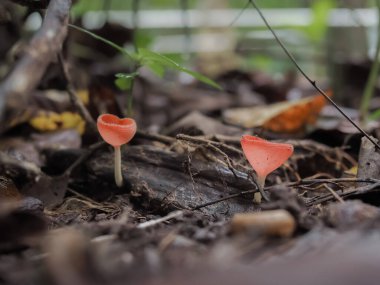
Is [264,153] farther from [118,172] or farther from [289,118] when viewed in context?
[289,118]

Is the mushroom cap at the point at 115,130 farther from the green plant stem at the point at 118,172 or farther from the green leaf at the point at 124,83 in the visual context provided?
the green leaf at the point at 124,83

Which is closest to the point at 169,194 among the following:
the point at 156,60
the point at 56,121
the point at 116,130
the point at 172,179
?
the point at 172,179

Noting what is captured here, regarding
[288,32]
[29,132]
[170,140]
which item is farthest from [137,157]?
[288,32]

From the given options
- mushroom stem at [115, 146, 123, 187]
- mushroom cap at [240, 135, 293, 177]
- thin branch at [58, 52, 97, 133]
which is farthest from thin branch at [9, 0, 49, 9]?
mushroom cap at [240, 135, 293, 177]

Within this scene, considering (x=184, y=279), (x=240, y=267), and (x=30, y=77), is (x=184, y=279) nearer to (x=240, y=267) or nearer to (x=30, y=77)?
(x=240, y=267)

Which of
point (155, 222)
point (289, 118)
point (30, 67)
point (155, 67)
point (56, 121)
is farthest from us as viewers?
point (289, 118)
